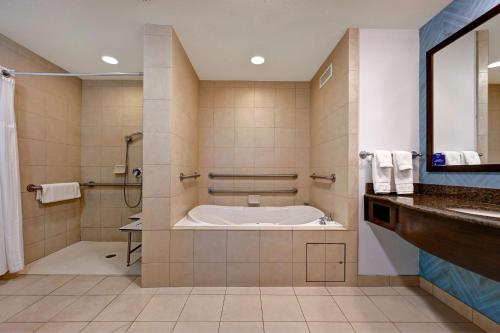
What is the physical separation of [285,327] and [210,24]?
233 centimetres

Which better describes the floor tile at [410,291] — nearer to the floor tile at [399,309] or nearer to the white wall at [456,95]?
the floor tile at [399,309]

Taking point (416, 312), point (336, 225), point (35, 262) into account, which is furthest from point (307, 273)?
point (35, 262)

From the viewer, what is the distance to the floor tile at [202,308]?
1428mm

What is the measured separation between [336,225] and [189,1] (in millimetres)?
2142

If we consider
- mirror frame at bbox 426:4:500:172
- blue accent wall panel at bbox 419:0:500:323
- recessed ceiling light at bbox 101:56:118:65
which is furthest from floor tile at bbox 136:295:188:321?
recessed ceiling light at bbox 101:56:118:65

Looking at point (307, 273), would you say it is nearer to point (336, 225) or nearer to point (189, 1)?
point (336, 225)

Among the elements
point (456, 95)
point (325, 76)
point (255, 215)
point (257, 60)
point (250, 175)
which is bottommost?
point (255, 215)

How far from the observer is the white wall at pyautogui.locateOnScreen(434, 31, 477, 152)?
1.45 metres

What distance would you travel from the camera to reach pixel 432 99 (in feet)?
5.63

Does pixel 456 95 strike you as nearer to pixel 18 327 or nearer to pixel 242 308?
pixel 242 308

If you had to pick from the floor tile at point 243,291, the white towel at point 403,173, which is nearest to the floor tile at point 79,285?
the floor tile at point 243,291

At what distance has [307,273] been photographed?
1806mm

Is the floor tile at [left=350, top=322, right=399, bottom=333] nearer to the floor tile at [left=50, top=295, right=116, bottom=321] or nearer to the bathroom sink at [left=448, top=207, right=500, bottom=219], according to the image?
the bathroom sink at [left=448, top=207, right=500, bottom=219]

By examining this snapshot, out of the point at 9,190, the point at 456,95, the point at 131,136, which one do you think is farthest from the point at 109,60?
the point at 456,95
